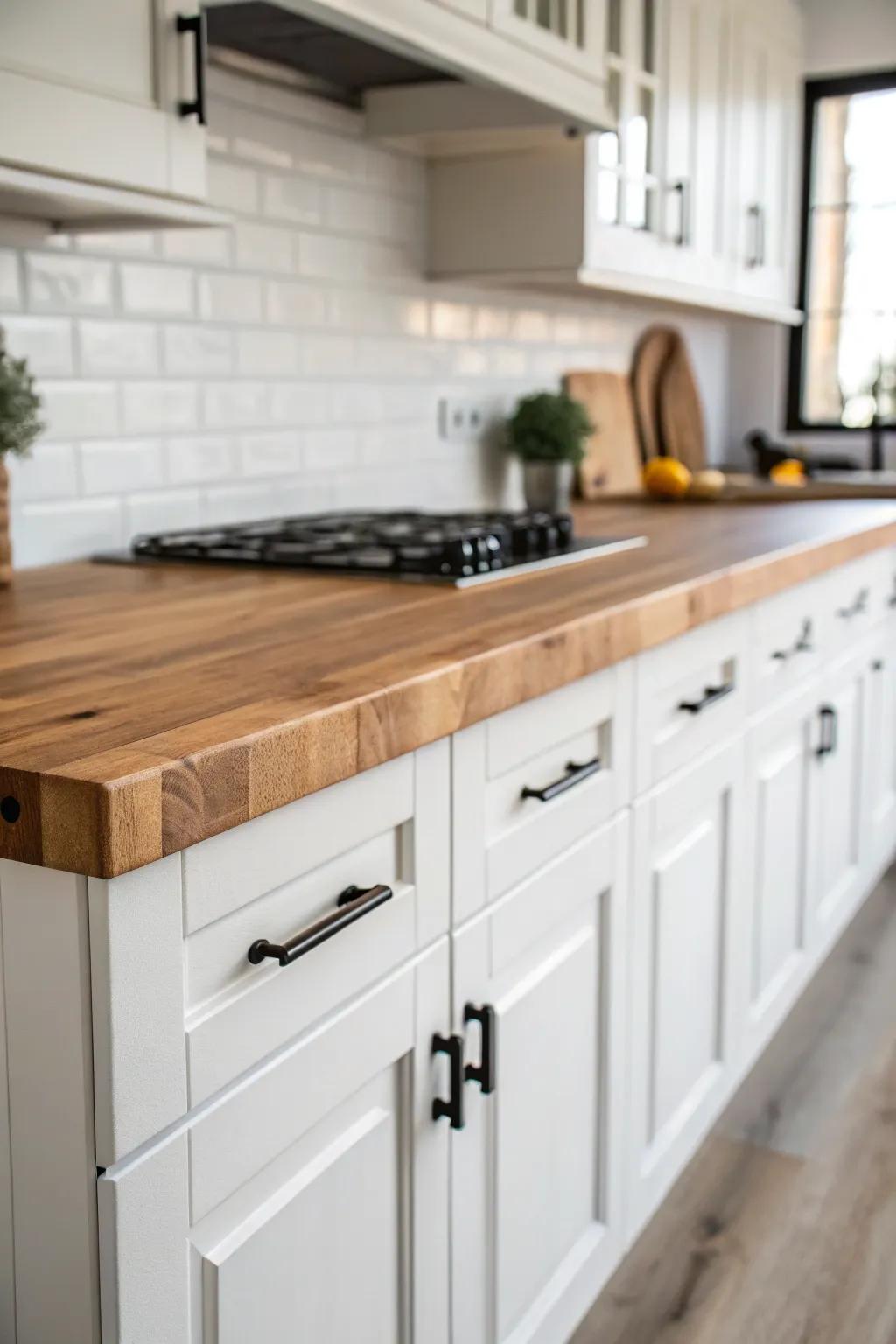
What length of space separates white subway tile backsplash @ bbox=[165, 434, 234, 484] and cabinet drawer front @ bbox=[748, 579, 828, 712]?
2.77ft

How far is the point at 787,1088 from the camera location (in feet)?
7.66

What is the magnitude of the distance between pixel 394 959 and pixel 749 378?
12.2 feet

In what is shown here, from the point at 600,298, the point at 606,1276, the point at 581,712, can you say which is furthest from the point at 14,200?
the point at 600,298

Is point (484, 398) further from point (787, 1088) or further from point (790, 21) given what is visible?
point (790, 21)

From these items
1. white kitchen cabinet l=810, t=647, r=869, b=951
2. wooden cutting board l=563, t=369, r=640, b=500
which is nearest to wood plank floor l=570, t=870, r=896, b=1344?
white kitchen cabinet l=810, t=647, r=869, b=951

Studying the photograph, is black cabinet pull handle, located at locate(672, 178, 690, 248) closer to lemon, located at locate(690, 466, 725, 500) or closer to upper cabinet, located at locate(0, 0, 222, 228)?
lemon, located at locate(690, 466, 725, 500)

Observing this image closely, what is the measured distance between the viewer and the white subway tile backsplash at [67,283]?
181 cm

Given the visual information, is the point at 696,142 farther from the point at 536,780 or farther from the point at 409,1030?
the point at 409,1030

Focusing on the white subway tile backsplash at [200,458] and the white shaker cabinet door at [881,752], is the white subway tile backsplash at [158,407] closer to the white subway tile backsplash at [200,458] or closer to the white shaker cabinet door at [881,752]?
the white subway tile backsplash at [200,458]

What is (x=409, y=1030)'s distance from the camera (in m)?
1.18

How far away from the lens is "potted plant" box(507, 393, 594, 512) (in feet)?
9.39

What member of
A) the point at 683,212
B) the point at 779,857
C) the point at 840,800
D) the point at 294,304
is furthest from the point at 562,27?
the point at 840,800

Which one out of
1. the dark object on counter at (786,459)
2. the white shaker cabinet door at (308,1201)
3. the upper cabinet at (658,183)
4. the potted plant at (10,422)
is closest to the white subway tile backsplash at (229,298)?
the potted plant at (10,422)

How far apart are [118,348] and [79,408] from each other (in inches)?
4.6
